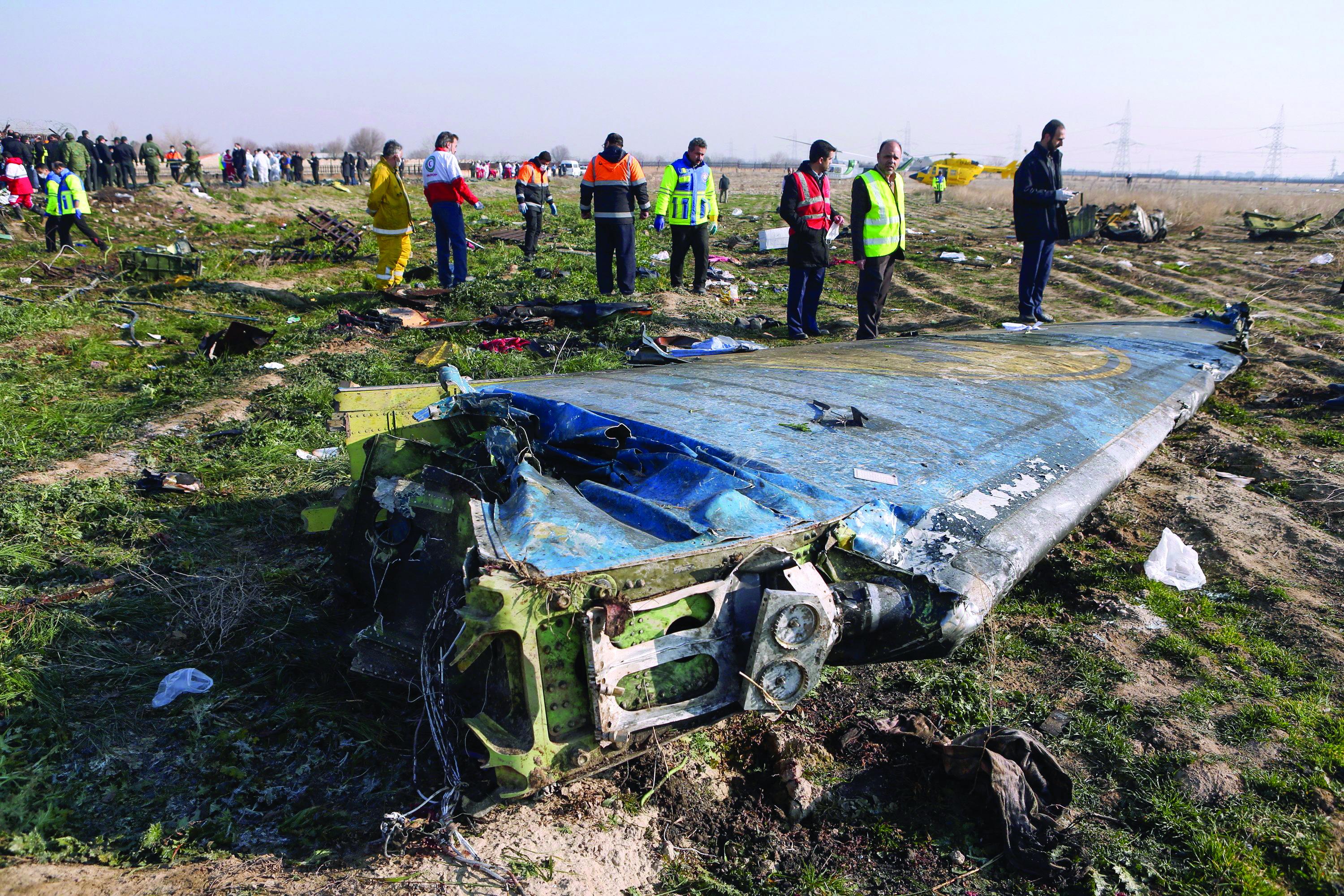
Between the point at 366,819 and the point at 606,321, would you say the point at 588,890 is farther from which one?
the point at 606,321

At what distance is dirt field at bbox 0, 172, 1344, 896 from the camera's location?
2283mm

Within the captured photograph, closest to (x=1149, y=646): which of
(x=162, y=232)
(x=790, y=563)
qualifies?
(x=790, y=563)

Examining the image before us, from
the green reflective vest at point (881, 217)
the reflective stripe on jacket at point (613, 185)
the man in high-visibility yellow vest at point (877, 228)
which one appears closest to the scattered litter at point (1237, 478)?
the man in high-visibility yellow vest at point (877, 228)

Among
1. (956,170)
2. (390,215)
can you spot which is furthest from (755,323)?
(956,170)

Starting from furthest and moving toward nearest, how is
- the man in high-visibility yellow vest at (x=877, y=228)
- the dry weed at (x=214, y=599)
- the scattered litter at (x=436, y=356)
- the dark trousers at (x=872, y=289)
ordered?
the dark trousers at (x=872, y=289)
the man in high-visibility yellow vest at (x=877, y=228)
the scattered litter at (x=436, y=356)
the dry weed at (x=214, y=599)

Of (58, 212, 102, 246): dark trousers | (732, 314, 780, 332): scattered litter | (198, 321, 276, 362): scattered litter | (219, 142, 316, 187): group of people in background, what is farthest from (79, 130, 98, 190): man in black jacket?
(732, 314, 780, 332): scattered litter

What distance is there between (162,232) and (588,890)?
58.1 feet

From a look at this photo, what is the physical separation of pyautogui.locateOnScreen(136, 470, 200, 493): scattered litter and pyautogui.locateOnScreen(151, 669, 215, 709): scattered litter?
1.87 metres

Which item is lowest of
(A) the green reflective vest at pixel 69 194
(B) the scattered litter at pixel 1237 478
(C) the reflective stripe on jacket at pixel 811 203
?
(B) the scattered litter at pixel 1237 478

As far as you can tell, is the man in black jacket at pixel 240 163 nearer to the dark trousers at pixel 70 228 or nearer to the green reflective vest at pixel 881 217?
the dark trousers at pixel 70 228

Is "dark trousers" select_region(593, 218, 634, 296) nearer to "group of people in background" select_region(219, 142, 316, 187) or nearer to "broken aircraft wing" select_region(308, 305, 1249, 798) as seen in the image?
"broken aircraft wing" select_region(308, 305, 1249, 798)

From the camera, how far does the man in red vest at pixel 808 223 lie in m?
8.14

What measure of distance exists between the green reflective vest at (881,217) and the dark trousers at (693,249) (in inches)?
96.1

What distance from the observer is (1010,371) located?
16.7 ft
